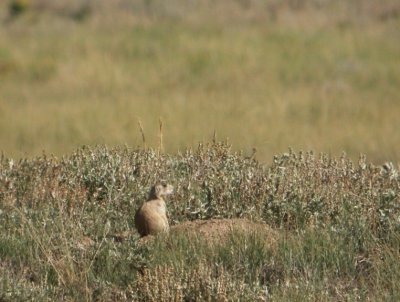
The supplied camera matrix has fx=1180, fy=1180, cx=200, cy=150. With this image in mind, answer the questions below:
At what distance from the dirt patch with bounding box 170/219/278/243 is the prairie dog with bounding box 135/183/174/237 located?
90 millimetres

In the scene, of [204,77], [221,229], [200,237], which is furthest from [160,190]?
[204,77]

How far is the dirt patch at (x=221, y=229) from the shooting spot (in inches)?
270

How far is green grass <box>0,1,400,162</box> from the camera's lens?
18.4 metres

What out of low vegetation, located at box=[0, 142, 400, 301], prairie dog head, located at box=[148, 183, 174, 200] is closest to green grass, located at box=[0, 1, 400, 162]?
low vegetation, located at box=[0, 142, 400, 301]

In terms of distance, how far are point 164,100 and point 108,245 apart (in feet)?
47.7

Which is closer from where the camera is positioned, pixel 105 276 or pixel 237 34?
pixel 105 276

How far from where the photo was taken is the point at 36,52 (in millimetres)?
25594

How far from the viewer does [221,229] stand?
23.1 feet

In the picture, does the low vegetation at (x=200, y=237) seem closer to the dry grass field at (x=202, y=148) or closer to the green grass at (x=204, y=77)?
the dry grass field at (x=202, y=148)

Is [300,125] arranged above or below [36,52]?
below

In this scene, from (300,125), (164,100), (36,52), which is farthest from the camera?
(36,52)

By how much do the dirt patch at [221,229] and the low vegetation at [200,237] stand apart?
4 centimetres

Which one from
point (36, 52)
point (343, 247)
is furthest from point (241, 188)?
point (36, 52)

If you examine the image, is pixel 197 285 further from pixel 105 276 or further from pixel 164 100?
pixel 164 100
